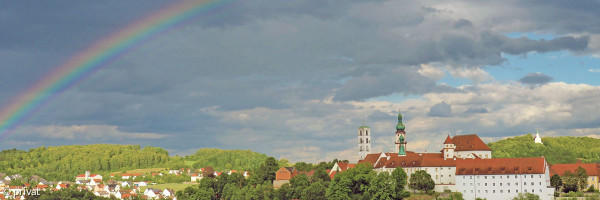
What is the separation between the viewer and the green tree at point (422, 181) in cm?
12362

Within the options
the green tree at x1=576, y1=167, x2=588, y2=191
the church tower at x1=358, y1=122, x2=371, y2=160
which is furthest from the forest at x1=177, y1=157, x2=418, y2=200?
the church tower at x1=358, y1=122, x2=371, y2=160

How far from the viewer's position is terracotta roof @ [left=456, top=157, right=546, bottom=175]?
383ft

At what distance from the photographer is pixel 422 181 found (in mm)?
123812

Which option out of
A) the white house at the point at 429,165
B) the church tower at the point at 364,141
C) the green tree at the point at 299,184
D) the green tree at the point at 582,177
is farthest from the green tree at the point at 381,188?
the church tower at the point at 364,141

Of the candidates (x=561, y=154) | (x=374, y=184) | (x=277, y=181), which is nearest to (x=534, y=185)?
(x=374, y=184)

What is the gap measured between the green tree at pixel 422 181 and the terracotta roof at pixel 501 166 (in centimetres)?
539

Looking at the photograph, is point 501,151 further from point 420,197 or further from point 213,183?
point 213,183

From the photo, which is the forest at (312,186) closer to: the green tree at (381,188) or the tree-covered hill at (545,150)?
the green tree at (381,188)

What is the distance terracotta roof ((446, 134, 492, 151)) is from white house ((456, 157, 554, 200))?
16.9 m

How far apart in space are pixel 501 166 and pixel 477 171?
4287 millimetres

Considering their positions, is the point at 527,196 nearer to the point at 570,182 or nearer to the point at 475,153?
the point at 570,182

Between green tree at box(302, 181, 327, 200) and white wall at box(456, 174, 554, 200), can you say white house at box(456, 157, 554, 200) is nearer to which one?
white wall at box(456, 174, 554, 200)

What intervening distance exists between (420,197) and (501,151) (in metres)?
62.8

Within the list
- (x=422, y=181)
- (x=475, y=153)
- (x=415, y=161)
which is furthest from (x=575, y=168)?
(x=415, y=161)
